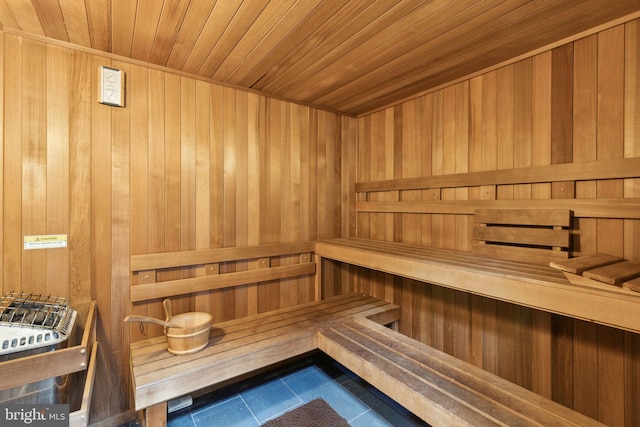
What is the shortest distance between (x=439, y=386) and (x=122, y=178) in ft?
7.17

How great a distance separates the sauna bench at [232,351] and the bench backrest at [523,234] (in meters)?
1.01

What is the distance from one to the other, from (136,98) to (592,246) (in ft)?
9.34

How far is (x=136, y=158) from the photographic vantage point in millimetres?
1877

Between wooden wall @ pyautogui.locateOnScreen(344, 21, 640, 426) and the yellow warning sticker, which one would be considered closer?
wooden wall @ pyautogui.locateOnScreen(344, 21, 640, 426)

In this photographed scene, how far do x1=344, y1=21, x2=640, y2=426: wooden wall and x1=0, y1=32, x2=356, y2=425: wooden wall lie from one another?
1.17 meters

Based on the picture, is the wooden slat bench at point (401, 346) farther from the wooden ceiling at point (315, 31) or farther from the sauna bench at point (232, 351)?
the wooden ceiling at point (315, 31)

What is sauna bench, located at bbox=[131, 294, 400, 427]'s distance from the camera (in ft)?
4.86

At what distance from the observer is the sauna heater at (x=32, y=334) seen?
1176 mm

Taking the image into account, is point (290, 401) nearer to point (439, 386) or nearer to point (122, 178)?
point (439, 386)

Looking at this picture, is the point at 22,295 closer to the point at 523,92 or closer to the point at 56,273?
the point at 56,273

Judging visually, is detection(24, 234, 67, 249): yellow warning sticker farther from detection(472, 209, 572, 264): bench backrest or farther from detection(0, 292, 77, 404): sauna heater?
detection(472, 209, 572, 264): bench backrest

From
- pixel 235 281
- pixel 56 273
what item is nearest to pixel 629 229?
pixel 235 281

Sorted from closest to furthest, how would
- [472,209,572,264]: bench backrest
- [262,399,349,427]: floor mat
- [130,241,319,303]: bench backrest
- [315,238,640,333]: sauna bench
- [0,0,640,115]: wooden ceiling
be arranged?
[315,238,640,333]: sauna bench, [0,0,640,115]: wooden ceiling, [472,209,572,264]: bench backrest, [262,399,349,427]: floor mat, [130,241,319,303]: bench backrest

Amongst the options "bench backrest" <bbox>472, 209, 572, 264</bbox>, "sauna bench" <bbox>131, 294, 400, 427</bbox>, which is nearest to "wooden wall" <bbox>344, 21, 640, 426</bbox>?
"bench backrest" <bbox>472, 209, 572, 264</bbox>
